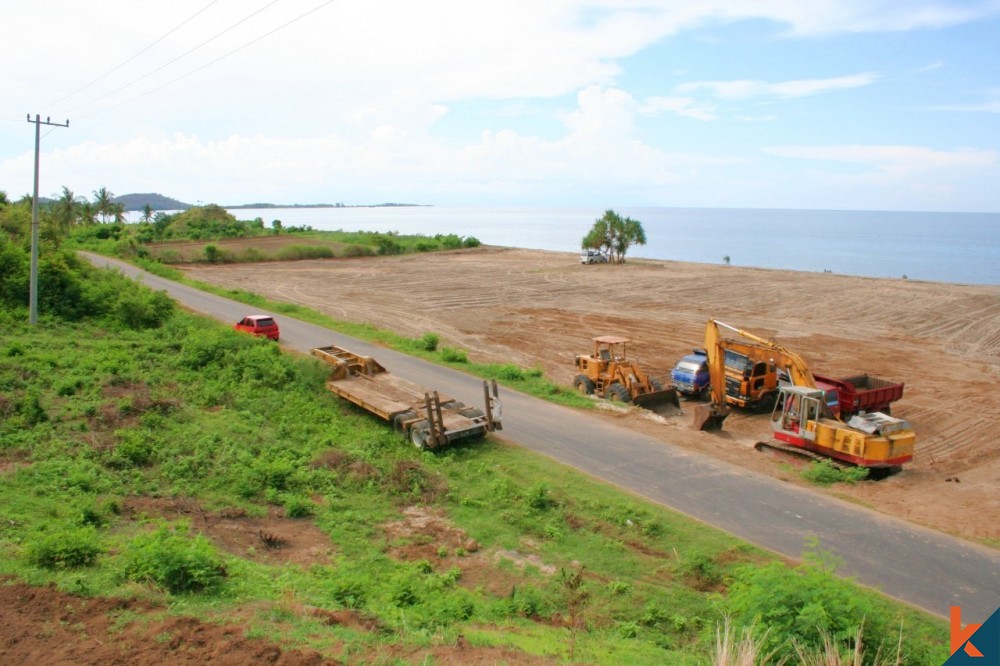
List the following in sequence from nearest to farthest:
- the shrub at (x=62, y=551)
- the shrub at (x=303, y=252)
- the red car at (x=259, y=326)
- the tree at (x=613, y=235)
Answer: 1. the shrub at (x=62, y=551)
2. the red car at (x=259, y=326)
3. the shrub at (x=303, y=252)
4. the tree at (x=613, y=235)

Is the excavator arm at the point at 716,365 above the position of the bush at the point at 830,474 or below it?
above

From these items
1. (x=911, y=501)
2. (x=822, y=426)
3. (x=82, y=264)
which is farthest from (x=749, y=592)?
(x=82, y=264)

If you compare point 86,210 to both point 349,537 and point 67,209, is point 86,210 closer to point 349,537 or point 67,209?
point 67,209

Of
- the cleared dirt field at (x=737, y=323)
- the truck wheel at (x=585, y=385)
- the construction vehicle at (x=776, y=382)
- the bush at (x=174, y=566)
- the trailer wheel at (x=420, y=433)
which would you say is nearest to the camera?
the bush at (x=174, y=566)

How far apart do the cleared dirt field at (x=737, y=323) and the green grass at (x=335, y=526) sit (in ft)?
20.4

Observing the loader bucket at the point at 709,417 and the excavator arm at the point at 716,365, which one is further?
the excavator arm at the point at 716,365

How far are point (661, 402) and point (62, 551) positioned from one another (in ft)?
58.6

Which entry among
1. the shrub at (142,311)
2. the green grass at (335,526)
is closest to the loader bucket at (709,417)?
the green grass at (335,526)

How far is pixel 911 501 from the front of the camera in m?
16.4

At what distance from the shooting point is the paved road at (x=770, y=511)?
12.2m

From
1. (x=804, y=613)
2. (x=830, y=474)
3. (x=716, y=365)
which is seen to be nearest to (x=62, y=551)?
(x=804, y=613)

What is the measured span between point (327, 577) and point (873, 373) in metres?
27.9

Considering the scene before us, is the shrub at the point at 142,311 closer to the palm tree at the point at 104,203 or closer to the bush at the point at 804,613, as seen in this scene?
the bush at the point at 804,613

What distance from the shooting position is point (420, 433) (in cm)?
1716
